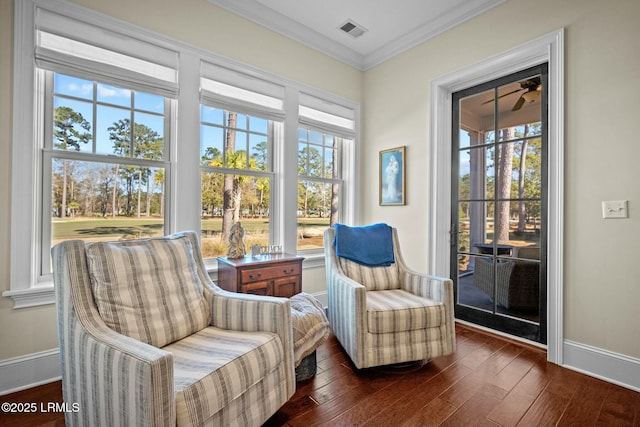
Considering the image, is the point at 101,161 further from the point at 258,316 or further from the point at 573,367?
the point at 573,367

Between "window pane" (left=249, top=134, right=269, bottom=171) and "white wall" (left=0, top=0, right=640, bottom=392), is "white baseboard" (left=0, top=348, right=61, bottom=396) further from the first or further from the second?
"window pane" (left=249, top=134, right=269, bottom=171)

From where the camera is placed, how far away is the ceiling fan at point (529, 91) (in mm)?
2545

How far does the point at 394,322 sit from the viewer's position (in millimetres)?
2023

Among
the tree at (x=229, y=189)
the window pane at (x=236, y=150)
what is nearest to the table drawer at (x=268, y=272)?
the tree at (x=229, y=189)

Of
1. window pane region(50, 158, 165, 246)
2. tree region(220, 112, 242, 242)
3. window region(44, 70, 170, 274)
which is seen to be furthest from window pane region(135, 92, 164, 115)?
tree region(220, 112, 242, 242)

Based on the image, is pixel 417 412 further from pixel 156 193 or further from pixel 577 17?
pixel 577 17

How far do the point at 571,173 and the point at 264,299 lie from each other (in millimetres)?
2296

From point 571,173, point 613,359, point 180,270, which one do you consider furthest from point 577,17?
point 180,270

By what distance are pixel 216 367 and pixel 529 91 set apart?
304 cm

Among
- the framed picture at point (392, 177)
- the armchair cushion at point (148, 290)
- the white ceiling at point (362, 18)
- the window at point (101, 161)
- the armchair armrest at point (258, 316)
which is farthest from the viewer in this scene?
the framed picture at point (392, 177)

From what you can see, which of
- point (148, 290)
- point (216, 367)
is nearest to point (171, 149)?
point (148, 290)

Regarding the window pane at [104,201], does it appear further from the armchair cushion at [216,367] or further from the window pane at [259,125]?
the armchair cushion at [216,367]

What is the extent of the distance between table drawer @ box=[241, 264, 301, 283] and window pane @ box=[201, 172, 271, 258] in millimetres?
565

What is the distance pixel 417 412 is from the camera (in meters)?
1.67
